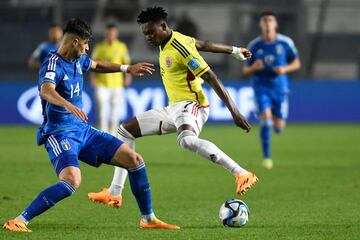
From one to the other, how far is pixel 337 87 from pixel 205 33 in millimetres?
4160

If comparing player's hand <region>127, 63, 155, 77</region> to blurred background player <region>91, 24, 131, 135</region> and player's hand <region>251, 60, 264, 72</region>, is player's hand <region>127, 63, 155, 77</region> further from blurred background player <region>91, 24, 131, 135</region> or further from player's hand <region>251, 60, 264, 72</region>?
blurred background player <region>91, 24, 131, 135</region>

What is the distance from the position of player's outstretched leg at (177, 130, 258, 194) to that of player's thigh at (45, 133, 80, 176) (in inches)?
56.6

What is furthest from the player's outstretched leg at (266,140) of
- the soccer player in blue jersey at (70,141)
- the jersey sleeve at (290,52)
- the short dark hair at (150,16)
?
the soccer player in blue jersey at (70,141)

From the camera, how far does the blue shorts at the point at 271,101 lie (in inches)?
599

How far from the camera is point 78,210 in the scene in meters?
9.85

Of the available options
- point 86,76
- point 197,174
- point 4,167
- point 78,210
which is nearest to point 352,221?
point 78,210

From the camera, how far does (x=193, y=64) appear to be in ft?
31.0

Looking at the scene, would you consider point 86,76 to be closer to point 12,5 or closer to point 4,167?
point 12,5

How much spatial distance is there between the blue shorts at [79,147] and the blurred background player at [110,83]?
33.2ft

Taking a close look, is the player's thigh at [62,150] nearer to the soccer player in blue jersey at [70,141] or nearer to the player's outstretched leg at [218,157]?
the soccer player in blue jersey at [70,141]

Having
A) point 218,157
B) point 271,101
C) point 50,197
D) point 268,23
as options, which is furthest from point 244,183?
point 271,101

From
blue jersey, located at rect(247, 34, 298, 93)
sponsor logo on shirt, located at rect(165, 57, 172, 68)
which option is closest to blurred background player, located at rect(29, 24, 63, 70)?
blue jersey, located at rect(247, 34, 298, 93)

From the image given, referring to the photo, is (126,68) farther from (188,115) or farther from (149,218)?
(149,218)

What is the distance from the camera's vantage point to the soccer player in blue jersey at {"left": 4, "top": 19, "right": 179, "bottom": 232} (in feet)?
26.8
